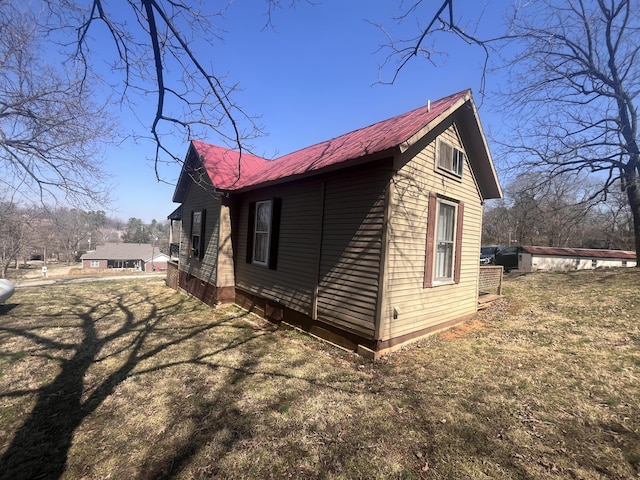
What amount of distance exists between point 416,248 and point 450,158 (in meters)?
2.35

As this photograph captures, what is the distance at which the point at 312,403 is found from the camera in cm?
395

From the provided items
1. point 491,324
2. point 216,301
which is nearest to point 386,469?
point 491,324

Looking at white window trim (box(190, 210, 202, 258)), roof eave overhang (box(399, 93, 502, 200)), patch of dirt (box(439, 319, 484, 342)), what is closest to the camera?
roof eave overhang (box(399, 93, 502, 200))

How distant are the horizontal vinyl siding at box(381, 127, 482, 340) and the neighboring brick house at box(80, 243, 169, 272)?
60.3m

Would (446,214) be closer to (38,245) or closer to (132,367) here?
(132,367)

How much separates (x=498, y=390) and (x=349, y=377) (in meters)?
2.12

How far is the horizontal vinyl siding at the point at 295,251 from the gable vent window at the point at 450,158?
2.63 m

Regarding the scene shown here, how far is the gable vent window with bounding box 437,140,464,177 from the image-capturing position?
6.40m

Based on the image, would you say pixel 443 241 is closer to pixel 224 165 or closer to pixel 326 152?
pixel 326 152

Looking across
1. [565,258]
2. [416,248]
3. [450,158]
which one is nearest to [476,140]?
[450,158]

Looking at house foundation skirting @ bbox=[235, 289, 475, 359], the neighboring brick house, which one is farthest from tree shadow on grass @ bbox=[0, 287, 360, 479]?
the neighboring brick house

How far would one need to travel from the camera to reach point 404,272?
18.4 ft

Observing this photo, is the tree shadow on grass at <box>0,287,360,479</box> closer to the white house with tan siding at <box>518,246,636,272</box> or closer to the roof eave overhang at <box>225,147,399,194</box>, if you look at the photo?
the roof eave overhang at <box>225,147,399,194</box>

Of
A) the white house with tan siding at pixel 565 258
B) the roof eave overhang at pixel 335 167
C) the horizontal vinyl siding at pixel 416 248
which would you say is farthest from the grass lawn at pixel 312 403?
the white house with tan siding at pixel 565 258
